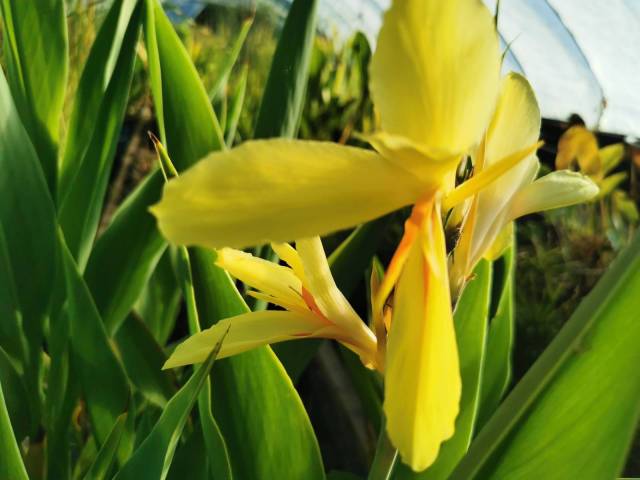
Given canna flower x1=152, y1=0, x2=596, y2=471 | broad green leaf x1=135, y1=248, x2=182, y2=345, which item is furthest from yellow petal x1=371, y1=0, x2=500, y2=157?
broad green leaf x1=135, y1=248, x2=182, y2=345

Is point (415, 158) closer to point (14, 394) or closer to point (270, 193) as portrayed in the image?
point (270, 193)

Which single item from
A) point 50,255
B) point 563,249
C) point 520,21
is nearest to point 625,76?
point 520,21

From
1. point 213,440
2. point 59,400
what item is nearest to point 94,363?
point 59,400

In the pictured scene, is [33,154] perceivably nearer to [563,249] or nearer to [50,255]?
[50,255]

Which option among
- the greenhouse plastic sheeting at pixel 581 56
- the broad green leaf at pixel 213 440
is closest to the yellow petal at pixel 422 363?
the broad green leaf at pixel 213 440

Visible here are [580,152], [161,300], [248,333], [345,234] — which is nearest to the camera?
[248,333]

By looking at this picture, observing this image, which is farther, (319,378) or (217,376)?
(319,378)

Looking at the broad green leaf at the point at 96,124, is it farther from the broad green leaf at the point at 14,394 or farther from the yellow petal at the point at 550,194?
the yellow petal at the point at 550,194
